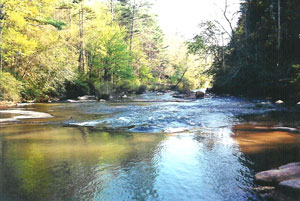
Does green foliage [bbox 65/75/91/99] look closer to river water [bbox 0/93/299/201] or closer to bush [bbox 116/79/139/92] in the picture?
bush [bbox 116/79/139/92]

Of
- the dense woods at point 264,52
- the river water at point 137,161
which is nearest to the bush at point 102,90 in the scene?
the dense woods at point 264,52

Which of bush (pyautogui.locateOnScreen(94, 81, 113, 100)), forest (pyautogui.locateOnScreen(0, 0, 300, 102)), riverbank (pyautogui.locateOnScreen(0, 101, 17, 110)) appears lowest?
riverbank (pyautogui.locateOnScreen(0, 101, 17, 110))

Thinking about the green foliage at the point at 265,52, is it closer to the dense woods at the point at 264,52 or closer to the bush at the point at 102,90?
the dense woods at the point at 264,52

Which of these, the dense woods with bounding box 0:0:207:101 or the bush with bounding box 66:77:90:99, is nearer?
the dense woods with bounding box 0:0:207:101

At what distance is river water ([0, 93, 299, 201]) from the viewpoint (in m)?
4.07

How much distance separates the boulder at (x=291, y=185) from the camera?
140 inches

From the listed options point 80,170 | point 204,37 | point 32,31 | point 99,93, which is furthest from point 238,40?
point 80,170

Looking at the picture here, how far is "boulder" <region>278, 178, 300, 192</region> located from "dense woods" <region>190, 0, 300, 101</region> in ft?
55.1

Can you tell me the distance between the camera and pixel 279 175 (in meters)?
4.10

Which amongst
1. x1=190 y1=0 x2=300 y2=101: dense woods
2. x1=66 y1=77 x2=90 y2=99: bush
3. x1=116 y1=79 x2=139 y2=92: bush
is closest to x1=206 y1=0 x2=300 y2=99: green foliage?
x1=190 y1=0 x2=300 y2=101: dense woods

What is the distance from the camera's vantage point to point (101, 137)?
314 inches

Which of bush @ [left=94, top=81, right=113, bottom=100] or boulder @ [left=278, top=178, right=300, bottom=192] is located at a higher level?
bush @ [left=94, top=81, right=113, bottom=100]

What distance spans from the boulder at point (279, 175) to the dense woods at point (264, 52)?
16.2 m

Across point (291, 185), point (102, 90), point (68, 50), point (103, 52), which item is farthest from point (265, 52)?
point (291, 185)
